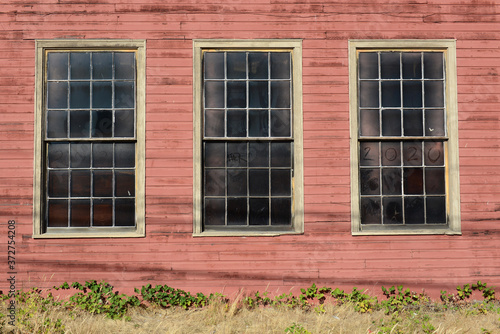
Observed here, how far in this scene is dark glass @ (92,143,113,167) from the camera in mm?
6629

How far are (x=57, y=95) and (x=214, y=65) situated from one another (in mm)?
2353

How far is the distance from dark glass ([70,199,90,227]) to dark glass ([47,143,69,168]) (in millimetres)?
581

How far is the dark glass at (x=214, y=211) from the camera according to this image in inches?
261

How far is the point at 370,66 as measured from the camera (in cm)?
678

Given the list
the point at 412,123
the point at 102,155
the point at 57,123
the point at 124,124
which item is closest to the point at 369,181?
the point at 412,123

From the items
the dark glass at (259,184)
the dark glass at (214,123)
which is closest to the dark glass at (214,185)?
the dark glass at (259,184)

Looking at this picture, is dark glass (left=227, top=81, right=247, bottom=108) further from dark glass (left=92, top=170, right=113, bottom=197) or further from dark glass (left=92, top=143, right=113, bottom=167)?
dark glass (left=92, top=170, right=113, bottom=197)

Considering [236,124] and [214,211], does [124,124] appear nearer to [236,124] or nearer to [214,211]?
[236,124]

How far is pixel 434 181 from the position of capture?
672cm

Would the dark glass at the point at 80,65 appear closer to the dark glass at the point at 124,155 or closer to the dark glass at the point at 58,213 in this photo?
the dark glass at the point at 124,155

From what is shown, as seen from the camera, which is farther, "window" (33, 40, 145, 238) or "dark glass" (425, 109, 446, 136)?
"dark glass" (425, 109, 446, 136)

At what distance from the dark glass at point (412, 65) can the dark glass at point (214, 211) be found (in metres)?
3.35

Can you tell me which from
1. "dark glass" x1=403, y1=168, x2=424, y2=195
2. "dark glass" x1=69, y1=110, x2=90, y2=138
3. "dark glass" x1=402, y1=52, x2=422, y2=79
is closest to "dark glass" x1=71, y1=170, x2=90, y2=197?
"dark glass" x1=69, y1=110, x2=90, y2=138

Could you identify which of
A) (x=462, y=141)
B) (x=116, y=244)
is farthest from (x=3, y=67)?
(x=462, y=141)
